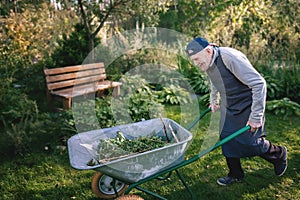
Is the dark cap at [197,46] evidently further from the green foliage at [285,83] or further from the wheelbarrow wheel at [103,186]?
the green foliage at [285,83]

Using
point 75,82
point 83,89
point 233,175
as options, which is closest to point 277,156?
point 233,175

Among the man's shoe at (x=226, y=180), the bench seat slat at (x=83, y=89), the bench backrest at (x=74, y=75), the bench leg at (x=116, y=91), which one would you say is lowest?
the man's shoe at (x=226, y=180)

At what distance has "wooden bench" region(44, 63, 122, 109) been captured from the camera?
14.1 ft

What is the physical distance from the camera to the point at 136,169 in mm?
1961

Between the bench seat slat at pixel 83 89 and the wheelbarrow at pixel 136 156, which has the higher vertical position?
the wheelbarrow at pixel 136 156

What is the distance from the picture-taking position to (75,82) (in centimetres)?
467

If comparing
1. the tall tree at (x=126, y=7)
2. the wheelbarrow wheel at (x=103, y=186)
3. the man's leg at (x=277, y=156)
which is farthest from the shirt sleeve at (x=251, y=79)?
the tall tree at (x=126, y=7)

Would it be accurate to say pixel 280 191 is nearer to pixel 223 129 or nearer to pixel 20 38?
pixel 223 129

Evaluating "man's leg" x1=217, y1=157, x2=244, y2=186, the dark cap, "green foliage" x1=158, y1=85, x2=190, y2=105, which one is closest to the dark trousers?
"man's leg" x1=217, y1=157, x2=244, y2=186

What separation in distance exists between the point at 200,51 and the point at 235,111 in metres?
0.61

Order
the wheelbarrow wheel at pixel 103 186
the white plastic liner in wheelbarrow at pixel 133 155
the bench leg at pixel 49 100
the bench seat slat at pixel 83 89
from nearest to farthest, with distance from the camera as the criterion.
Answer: the white plastic liner in wheelbarrow at pixel 133 155 < the wheelbarrow wheel at pixel 103 186 < the bench seat slat at pixel 83 89 < the bench leg at pixel 49 100

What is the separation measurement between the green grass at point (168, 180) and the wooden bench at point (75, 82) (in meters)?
1.14

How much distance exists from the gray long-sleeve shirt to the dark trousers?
2.10 feet

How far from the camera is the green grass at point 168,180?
2641 millimetres
